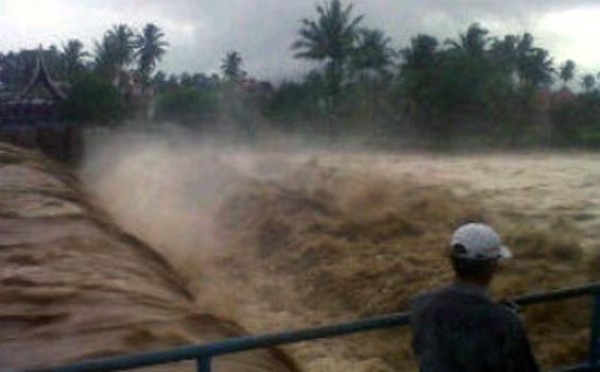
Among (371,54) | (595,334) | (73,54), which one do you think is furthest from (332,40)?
(595,334)

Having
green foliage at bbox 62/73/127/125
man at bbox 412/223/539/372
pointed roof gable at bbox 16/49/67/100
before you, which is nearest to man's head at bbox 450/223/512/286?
man at bbox 412/223/539/372

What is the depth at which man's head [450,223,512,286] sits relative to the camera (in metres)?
2.97

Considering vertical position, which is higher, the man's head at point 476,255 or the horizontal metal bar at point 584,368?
the man's head at point 476,255

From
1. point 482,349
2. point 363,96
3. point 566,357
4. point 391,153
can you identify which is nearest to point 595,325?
point 482,349

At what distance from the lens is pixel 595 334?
4.39 m

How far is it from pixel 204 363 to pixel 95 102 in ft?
140

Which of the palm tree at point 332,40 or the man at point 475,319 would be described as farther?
the palm tree at point 332,40

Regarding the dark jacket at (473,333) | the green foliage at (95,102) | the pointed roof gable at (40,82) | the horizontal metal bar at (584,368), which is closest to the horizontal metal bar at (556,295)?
the horizontal metal bar at (584,368)

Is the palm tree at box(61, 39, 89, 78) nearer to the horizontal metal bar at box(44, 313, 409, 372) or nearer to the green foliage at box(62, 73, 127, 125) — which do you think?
the green foliage at box(62, 73, 127, 125)

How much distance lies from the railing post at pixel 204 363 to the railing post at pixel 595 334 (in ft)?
6.11

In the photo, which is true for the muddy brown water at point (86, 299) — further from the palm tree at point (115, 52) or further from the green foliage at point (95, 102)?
the palm tree at point (115, 52)

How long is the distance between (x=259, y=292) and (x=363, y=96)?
142 ft

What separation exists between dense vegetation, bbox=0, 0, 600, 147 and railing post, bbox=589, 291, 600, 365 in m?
36.5

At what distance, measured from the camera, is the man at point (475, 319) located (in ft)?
9.67
